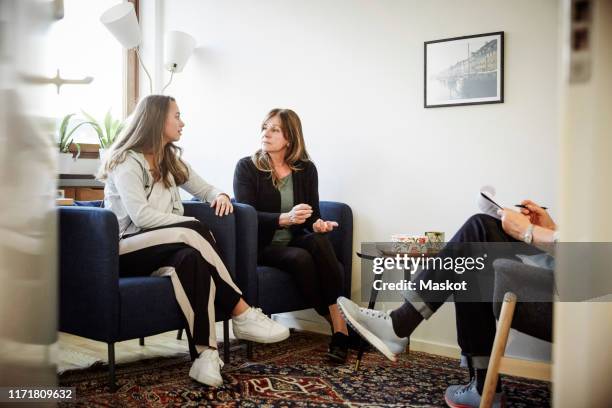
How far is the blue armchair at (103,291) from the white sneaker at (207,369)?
0.07 metres

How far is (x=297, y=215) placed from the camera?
2771mm

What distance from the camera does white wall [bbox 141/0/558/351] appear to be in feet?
8.63

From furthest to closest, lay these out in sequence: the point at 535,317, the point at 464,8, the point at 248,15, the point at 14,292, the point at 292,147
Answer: the point at 248,15 < the point at 292,147 < the point at 464,8 < the point at 535,317 < the point at 14,292

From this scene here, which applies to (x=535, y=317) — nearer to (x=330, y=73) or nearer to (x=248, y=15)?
(x=330, y=73)

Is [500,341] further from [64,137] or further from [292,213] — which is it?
[64,137]

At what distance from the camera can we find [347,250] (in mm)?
3088

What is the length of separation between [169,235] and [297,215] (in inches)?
25.6

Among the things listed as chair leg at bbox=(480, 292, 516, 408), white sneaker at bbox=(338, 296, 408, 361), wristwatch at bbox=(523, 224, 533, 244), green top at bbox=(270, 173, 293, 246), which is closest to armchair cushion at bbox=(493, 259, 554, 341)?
chair leg at bbox=(480, 292, 516, 408)

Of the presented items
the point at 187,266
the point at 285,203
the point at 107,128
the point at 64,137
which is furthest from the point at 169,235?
the point at 107,128

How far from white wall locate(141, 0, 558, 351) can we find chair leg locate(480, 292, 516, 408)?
111cm

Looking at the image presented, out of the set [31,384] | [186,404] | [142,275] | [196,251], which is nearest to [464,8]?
[196,251]

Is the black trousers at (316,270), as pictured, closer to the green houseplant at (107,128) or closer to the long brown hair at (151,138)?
the long brown hair at (151,138)

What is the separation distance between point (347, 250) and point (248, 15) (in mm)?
1493

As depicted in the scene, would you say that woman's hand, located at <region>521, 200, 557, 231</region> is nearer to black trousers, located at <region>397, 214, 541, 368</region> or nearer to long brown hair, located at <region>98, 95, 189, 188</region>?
black trousers, located at <region>397, 214, 541, 368</region>
